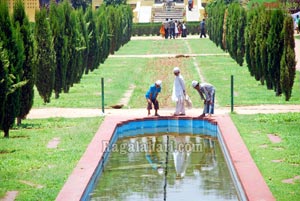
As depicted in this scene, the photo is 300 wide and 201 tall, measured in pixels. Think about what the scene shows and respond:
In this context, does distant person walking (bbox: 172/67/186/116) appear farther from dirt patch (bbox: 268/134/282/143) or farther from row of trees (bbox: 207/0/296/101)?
row of trees (bbox: 207/0/296/101)

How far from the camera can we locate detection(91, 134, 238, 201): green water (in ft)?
39.2

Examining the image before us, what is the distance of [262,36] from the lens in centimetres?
2430

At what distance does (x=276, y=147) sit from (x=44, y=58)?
27.6ft

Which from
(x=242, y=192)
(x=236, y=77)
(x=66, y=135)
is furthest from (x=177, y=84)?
(x=236, y=77)

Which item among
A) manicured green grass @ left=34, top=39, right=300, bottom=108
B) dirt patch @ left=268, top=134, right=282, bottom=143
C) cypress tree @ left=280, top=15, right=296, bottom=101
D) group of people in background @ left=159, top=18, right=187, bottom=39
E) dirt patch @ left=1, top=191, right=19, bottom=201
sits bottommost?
group of people in background @ left=159, top=18, right=187, bottom=39

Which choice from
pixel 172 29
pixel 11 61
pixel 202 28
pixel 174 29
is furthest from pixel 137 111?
pixel 172 29

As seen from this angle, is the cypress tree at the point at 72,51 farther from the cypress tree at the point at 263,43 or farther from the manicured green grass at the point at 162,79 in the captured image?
the cypress tree at the point at 263,43

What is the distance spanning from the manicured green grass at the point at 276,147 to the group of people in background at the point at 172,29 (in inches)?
1725

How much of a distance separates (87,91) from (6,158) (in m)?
10.4

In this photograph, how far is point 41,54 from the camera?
21.6 meters

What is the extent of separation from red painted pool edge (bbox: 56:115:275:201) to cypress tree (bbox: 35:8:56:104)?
3.77 metres

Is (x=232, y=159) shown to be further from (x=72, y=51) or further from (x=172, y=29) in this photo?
(x=172, y=29)

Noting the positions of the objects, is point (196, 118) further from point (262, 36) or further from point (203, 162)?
point (262, 36)

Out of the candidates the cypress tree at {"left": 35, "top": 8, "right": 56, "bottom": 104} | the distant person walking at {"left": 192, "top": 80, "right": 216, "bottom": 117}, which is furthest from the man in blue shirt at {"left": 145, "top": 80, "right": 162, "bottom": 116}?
the cypress tree at {"left": 35, "top": 8, "right": 56, "bottom": 104}
